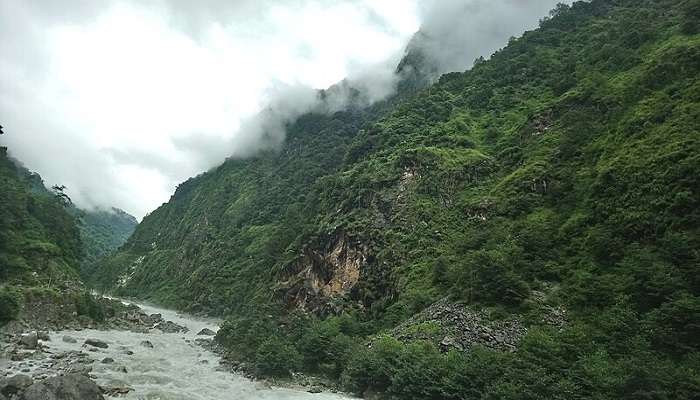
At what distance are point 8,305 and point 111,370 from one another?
24.1 meters

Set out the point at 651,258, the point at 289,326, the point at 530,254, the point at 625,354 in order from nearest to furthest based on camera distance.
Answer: the point at 625,354 → the point at 651,258 → the point at 530,254 → the point at 289,326

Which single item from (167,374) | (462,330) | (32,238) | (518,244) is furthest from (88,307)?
(518,244)

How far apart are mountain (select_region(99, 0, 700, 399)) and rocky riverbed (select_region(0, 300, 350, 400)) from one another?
508 cm

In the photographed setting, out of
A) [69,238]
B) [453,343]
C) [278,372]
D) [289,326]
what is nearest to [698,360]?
[453,343]

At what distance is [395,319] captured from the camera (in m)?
49.8

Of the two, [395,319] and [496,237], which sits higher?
[496,237]

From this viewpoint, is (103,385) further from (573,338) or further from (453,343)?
(573,338)

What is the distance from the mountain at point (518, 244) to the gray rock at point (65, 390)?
19.0 metres

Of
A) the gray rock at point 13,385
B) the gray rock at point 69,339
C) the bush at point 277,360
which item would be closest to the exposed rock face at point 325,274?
the bush at point 277,360

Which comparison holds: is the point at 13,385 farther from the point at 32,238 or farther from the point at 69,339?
the point at 32,238

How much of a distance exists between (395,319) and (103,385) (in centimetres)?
2810

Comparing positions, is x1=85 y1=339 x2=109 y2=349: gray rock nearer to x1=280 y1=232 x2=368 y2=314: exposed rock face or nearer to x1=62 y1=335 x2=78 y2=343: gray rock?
x1=62 y1=335 x2=78 y2=343: gray rock

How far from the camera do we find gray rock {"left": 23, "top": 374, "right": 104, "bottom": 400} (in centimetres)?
2584

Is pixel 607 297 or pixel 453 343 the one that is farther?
pixel 453 343
